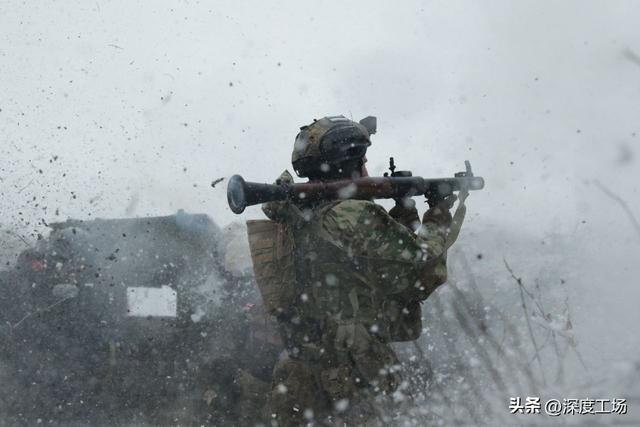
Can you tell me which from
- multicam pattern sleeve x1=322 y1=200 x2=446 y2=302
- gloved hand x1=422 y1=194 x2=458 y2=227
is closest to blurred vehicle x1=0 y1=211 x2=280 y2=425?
multicam pattern sleeve x1=322 y1=200 x2=446 y2=302

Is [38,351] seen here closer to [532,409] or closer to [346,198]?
[346,198]

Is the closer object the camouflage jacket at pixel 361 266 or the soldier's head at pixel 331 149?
the camouflage jacket at pixel 361 266

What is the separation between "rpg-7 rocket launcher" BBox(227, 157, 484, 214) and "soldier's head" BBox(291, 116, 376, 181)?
137 millimetres

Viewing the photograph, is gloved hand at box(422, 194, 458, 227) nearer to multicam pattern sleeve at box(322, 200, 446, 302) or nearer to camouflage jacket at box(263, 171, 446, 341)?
camouflage jacket at box(263, 171, 446, 341)

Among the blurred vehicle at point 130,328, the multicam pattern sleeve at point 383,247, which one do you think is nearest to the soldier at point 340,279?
the multicam pattern sleeve at point 383,247

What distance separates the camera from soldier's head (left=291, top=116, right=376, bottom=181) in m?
2.90

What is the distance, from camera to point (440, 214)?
3064 millimetres

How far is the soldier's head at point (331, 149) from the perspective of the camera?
9.52ft

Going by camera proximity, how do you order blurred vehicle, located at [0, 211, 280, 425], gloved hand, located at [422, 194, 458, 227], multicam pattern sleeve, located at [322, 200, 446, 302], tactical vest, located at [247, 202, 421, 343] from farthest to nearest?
blurred vehicle, located at [0, 211, 280, 425]
gloved hand, located at [422, 194, 458, 227]
tactical vest, located at [247, 202, 421, 343]
multicam pattern sleeve, located at [322, 200, 446, 302]

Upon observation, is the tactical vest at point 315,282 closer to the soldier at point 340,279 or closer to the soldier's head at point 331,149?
the soldier at point 340,279

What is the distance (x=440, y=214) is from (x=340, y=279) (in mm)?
627

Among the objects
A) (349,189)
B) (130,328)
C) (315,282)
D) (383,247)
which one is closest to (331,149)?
(349,189)

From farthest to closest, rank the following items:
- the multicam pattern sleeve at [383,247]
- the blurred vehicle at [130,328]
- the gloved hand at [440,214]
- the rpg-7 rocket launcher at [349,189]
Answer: the blurred vehicle at [130,328] < the gloved hand at [440,214] < the multicam pattern sleeve at [383,247] < the rpg-7 rocket launcher at [349,189]

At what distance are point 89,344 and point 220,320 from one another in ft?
3.51
